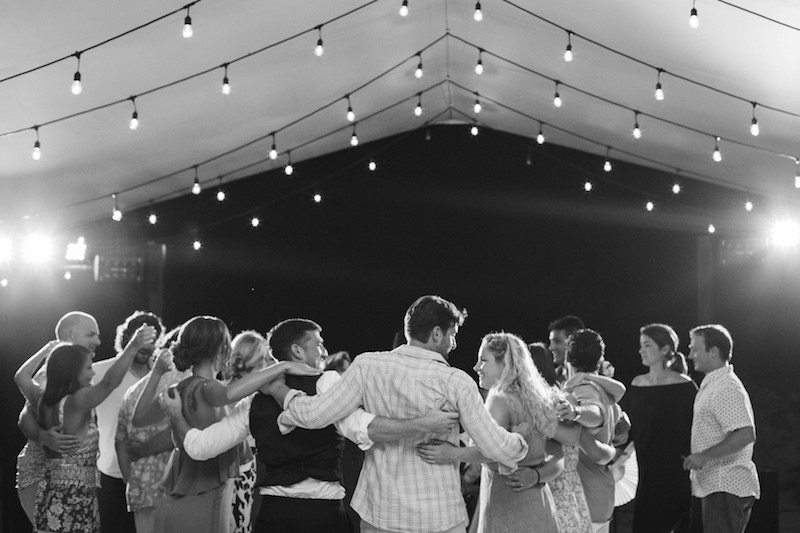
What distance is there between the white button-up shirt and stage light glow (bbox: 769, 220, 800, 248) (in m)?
4.48

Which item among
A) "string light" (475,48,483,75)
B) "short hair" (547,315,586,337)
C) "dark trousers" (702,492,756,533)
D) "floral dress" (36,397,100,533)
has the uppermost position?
"string light" (475,48,483,75)

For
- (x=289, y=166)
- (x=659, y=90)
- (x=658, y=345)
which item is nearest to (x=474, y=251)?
(x=289, y=166)

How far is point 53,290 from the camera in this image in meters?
9.26

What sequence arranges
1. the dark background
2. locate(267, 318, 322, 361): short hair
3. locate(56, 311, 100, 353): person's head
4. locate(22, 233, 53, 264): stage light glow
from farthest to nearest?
the dark background, locate(22, 233, 53, 264): stage light glow, locate(56, 311, 100, 353): person's head, locate(267, 318, 322, 361): short hair

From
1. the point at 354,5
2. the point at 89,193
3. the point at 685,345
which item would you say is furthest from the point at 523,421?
the point at 685,345

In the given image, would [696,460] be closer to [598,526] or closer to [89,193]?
[598,526]

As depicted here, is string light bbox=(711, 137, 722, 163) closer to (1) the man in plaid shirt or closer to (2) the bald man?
(2) the bald man

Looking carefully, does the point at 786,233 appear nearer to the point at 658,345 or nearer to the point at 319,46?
the point at 658,345

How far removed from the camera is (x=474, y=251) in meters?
11.2

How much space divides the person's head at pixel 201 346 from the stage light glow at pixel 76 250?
5.86 m

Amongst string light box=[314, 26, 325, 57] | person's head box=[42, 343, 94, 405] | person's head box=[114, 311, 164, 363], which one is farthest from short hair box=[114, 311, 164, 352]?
string light box=[314, 26, 325, 57]

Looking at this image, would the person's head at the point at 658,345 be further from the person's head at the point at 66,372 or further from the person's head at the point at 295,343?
the person's head at the point at 66,372

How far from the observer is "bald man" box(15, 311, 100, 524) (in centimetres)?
427

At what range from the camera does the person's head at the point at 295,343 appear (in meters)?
3.49
